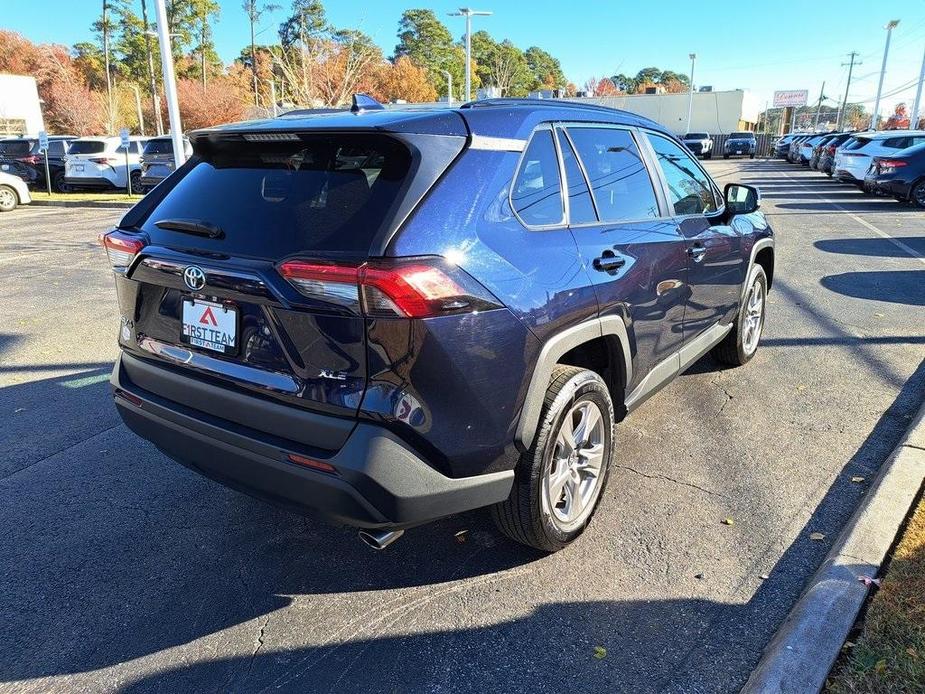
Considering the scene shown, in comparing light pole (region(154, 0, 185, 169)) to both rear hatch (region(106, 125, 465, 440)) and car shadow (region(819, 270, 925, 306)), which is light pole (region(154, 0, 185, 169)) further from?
rear hatch (region(106, 125, 465, 440))

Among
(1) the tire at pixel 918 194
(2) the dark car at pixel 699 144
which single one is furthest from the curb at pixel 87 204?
(2) the dark car at pixel 699 144

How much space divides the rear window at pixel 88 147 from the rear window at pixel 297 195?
21.1 m

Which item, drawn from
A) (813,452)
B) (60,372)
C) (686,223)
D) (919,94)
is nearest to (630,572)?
(813,452)

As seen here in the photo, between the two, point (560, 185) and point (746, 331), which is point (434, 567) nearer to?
point (560, 185)

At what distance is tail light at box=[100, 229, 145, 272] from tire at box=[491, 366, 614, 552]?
179 cm

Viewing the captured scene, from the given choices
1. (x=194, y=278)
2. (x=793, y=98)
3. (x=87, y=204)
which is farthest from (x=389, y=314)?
(x=793, y=98)

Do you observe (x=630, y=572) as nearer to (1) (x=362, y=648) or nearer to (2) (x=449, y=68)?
(1) (x=362, y=648)

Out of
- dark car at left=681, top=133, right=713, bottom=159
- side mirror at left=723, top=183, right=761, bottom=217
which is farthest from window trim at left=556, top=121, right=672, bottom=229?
dark car at left=681, top=133, right=713, bottom=159

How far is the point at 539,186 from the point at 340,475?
142cm

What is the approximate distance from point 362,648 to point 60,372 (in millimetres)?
4057

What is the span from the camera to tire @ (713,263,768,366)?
4945 millimetres

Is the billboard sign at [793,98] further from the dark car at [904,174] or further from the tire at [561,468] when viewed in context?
the tire at [561,468]

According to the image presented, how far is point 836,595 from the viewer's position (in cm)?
254

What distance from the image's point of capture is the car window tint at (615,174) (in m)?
3.17
